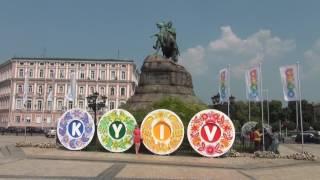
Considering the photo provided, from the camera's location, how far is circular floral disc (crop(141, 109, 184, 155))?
2356 centimetres

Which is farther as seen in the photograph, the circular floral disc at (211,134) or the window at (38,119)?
the window at (38,119)

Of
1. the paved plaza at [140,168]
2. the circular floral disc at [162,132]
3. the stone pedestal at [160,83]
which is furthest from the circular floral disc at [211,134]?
the stone pedestal at [160,83]

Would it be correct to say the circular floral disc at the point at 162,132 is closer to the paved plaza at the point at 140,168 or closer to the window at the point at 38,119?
the paved plaza at the point at 140,168

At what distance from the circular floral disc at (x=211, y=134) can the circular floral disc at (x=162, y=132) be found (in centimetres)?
64

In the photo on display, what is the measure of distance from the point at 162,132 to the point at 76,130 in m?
4.55

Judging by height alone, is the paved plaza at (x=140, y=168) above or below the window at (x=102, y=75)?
below

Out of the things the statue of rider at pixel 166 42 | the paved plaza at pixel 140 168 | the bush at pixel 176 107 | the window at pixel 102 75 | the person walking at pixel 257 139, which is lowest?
the paved plaza at pixel 140 168

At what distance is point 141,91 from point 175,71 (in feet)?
8.49

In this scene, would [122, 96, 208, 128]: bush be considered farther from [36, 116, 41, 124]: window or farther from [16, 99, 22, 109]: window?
[16, 99, 22, 109]: window

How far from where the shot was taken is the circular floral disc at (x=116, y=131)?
24172mm

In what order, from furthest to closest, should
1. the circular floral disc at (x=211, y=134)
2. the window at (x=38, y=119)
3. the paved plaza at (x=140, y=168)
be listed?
1. the window at (x=38, y=119)
2. the circular floral disc at (x=211, y=134)
3. the paved plaza at (x=140, y=168)

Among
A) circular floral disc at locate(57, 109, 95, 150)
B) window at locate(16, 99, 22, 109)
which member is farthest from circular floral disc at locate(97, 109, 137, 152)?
window at locate(16, 99, 22, 109)

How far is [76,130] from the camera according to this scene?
2512cm

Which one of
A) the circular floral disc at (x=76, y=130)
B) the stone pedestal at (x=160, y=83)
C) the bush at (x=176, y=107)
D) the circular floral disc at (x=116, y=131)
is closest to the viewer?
the circular floral disc at (x=116, y=131)
